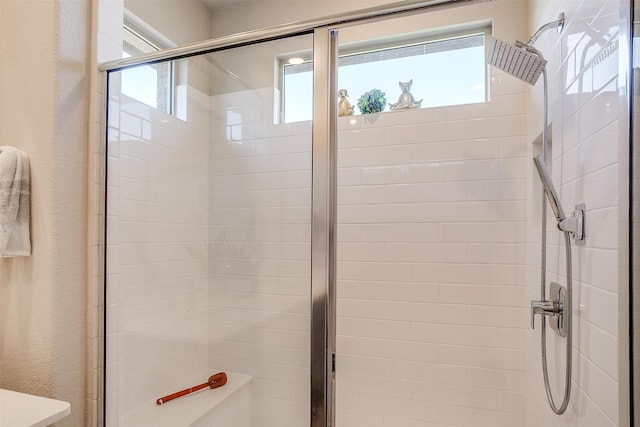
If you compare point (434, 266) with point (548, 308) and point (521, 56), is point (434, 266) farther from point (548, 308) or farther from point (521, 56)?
point (521, 56)

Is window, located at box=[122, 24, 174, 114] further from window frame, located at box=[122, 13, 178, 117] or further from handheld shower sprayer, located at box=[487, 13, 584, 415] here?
handheld shower sprayer, located at box=[487, 13, 584, 415]

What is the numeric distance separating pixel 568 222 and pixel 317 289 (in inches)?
30.7

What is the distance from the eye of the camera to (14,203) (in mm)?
1282

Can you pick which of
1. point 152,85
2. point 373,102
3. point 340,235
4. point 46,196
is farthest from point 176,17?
point 340,235

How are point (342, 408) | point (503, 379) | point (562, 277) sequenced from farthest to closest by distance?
point (342, 408) < point (503, 379) < point (562, 277)

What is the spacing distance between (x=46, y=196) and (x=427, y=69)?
1.86 metres

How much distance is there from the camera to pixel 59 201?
4.43ft

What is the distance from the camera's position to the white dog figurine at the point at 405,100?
6.54ft

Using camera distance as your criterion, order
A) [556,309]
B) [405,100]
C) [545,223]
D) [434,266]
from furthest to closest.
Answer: [405,100], [434,266], [545,223], [556,309]

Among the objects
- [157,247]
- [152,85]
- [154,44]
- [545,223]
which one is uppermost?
[154,44]

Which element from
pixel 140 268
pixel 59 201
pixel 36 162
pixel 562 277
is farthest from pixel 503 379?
pixel 36 162

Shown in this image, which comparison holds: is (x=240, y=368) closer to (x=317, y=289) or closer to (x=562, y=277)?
(x=317, y=289)

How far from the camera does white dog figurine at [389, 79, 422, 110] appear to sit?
1994mm

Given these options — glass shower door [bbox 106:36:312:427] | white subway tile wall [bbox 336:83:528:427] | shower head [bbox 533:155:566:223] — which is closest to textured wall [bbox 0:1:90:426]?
glass shower door [bbox 106:36:312:427]
